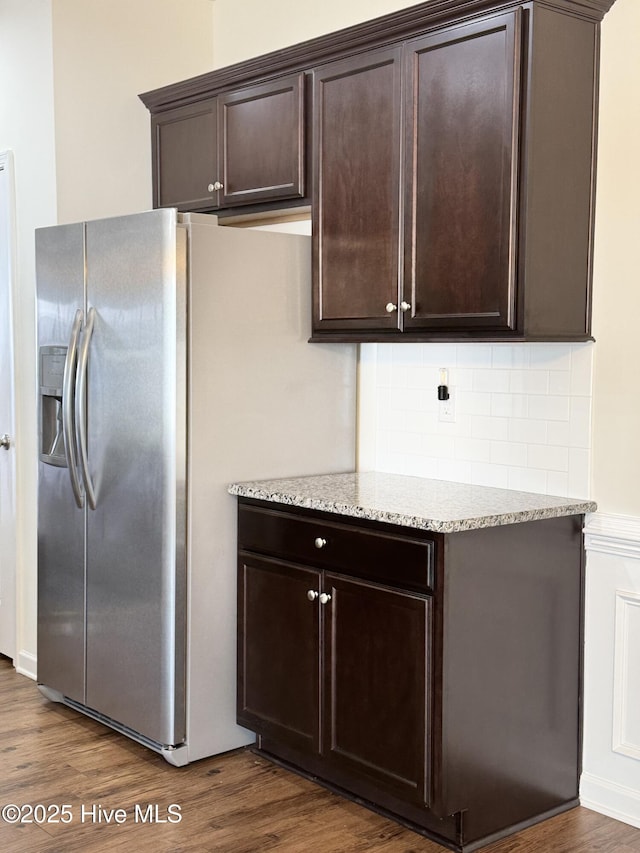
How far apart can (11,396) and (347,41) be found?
2.14m

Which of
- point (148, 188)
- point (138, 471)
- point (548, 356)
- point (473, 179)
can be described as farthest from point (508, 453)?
point (148, 188)

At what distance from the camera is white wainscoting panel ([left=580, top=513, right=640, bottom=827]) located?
2.87 m

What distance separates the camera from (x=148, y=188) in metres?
4.26

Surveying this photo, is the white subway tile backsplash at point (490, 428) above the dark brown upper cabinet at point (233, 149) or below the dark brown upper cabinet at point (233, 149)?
below

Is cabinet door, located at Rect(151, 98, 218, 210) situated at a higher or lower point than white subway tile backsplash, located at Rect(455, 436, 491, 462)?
higher

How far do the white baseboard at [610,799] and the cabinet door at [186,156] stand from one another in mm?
2430

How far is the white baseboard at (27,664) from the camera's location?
4191mm

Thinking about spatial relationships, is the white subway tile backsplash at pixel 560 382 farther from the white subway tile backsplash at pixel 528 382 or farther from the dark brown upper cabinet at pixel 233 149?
the dark brown upper cabinet at pixel 233 149

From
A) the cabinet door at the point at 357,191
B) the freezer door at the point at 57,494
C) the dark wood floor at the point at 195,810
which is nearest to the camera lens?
the dark wood floor at the point at 195,810

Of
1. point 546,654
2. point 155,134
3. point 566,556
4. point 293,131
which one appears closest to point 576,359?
point 566,556

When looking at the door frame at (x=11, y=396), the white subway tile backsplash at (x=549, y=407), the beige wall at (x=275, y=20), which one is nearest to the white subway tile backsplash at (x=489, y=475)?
the white subway tile backsplash at (x=549, y=407)

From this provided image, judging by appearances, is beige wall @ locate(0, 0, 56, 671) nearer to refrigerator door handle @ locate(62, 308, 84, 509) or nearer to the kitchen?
the kitchen

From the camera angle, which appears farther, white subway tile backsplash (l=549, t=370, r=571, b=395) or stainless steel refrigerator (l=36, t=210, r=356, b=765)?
stainless steel refrigerator (l=36, t=210, r=356, b=765)

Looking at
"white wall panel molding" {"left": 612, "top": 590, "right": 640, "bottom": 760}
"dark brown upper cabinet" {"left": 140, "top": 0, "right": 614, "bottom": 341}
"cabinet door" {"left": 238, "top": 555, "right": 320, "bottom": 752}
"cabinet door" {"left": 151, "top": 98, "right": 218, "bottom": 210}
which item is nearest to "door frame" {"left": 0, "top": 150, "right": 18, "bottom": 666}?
"cabinet door" {"left": 151, "top": 98, "right": 218, "bottom": 210}
